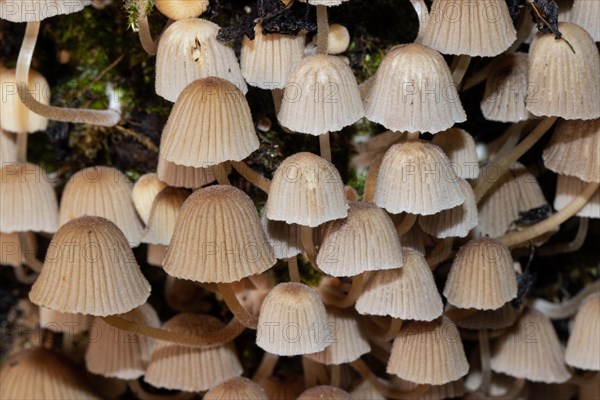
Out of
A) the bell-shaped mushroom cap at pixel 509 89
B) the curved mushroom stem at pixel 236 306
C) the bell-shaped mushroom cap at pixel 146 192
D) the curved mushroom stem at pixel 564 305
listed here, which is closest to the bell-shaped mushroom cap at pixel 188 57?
the bell-shaped mushroom cap at pixel 146 192

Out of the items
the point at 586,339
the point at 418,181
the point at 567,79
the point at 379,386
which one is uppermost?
the point at 567,79

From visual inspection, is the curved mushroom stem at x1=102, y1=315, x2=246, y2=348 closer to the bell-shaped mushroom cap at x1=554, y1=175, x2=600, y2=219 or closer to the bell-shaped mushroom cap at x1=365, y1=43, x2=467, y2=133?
the bell-shaped mushroom cap at x1=365, y1=43, x2=467, y2=133

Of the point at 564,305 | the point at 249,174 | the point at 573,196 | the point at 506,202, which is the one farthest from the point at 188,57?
the point at 564,305

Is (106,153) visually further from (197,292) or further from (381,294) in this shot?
(381,294)

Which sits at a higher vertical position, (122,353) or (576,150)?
(576,150)

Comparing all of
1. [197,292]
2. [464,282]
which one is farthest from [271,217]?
[197,292]

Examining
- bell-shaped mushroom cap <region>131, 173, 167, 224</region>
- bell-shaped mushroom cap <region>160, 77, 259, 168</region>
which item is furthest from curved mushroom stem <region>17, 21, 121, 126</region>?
bell-shaped mushroom cap <region>160, 77, 259, 168</region>

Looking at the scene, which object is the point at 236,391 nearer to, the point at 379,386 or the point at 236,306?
the point at 236,306
